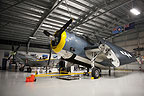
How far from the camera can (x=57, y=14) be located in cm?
1212

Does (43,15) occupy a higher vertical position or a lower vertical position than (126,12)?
lower

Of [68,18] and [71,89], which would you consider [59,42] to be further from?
[68,18]

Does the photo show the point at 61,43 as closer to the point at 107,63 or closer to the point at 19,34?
the point at 107,63

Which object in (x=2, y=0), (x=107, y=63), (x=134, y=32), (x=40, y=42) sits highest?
(x=2, y=0)

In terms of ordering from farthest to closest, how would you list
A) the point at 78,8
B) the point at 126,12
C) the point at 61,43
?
the point at 126,12
the point at 78,8
the point at 61,43

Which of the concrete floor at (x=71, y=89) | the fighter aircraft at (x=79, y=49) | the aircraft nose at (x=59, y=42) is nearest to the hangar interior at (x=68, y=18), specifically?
the fighter aircraft at (x=79, y=49)

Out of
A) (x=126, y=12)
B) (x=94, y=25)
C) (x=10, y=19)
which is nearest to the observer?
(x=10, y=19)

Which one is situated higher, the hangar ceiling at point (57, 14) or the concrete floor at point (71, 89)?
the hangar ceiling at point (57, 14)

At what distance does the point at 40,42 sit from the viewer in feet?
66.3

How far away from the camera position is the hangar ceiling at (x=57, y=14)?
10180 millimetres

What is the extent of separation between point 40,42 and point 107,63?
53.8ft

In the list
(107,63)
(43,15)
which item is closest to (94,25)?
(43,15)

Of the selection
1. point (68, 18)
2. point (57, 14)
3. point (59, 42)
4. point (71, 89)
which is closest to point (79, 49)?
point (59, 42)

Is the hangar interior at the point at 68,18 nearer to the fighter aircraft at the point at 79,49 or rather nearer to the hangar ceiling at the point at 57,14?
the hangar ceiling at the point at 57,14
